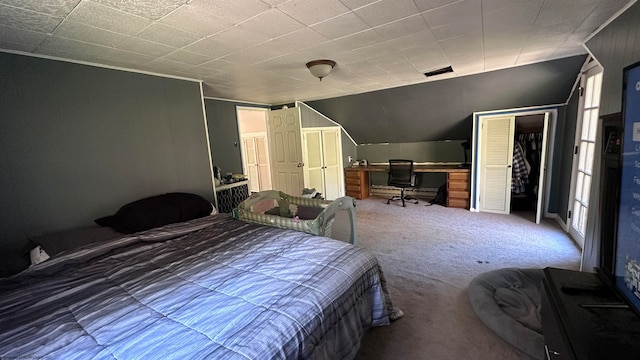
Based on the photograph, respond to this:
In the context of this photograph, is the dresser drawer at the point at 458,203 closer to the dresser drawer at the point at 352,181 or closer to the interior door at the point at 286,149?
the dresser drawer at the point at 352,181

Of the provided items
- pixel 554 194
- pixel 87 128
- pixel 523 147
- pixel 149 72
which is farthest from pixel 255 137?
pixel 554 194

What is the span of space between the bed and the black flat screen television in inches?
47.5

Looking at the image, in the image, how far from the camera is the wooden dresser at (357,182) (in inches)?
233

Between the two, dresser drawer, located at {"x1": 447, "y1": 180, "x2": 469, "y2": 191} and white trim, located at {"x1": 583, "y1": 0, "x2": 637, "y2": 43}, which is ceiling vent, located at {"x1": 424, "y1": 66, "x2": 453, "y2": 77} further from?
dresser drawer, located at {"x1": 447, "y1": 180, "x2": 469, "y2": 191}

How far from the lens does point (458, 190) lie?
475cm

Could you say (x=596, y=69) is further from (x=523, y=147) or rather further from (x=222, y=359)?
(x=222, y=359)

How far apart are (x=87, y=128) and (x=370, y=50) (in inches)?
111

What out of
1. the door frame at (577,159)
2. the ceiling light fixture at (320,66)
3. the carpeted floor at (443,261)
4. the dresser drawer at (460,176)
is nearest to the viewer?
the carpeted floor at (443,261)

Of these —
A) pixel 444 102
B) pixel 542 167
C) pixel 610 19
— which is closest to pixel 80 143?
pixel 610 19

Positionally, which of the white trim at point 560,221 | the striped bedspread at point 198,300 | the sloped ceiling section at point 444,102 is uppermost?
the sloped ceiling section at point 444,102

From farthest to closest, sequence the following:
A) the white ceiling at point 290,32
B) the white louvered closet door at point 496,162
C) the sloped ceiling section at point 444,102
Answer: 1. the white louvered closet door at point 496,162
2. the sloped ceiling section at point 444,102
3. the white ceiling at point 290,32

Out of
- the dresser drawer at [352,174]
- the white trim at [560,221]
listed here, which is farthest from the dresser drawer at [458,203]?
the dresser drawer at [352,174]

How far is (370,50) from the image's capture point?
2527 mm

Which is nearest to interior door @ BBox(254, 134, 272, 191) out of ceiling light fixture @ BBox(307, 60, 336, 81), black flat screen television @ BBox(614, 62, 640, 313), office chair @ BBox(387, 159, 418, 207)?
office chair @ BBox(387, 159, 418, 207)
